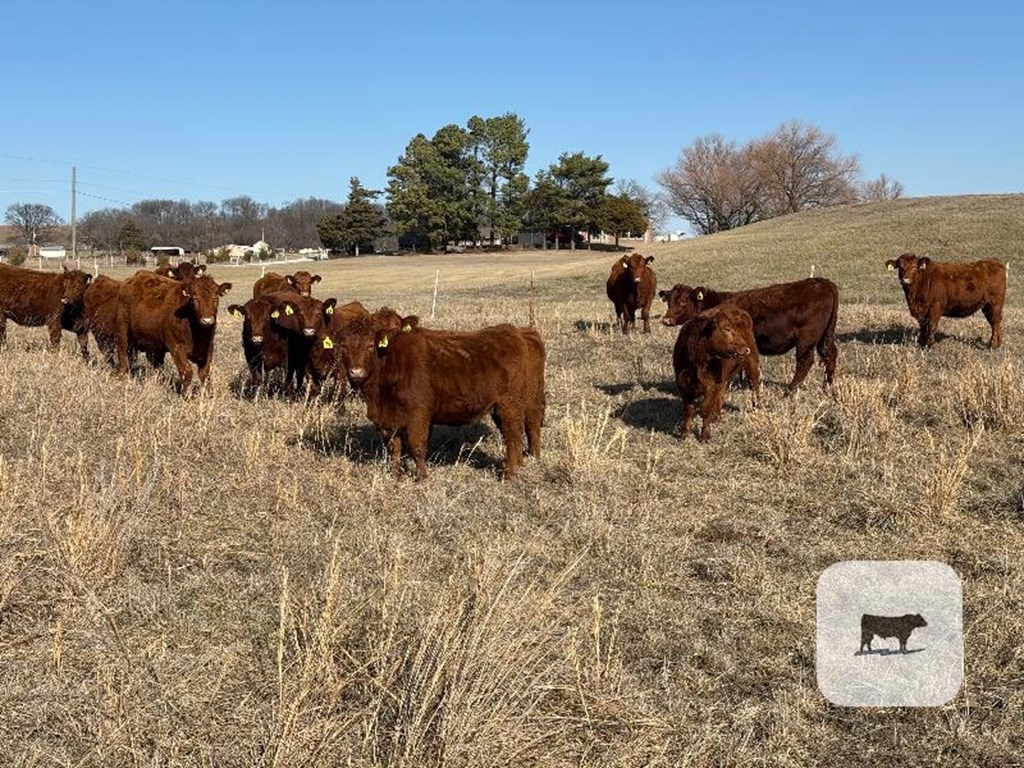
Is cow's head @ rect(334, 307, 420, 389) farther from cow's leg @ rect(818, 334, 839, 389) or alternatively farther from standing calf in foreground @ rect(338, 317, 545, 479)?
cow's leg @ rect(818, 334, 839, 389)

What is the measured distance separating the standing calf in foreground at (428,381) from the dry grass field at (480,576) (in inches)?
16.1

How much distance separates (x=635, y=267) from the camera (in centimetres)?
1680

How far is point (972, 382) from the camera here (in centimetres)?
937

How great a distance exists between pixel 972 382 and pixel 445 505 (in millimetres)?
6396

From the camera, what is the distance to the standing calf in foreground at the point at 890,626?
177 inches

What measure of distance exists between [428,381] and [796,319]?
594 centimetres

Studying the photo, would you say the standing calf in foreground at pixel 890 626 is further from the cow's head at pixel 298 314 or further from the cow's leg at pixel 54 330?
the cow's leg at pixel 54 330

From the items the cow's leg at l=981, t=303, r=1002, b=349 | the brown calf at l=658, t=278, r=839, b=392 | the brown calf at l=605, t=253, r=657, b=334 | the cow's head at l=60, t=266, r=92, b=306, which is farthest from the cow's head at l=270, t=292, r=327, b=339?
the cow's leg at l=981, t=303, r=1002, b=349

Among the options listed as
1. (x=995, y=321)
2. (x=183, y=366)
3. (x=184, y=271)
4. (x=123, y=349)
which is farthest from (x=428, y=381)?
(x=995, y=321)

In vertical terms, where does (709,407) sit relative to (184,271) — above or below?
below

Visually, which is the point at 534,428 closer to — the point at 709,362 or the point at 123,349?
the point at 709,362

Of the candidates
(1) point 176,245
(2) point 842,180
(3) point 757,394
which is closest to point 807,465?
(3) point 757,394

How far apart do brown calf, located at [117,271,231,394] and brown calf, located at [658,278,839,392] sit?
6041 mm

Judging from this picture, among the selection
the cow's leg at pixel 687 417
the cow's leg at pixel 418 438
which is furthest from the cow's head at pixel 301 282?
the cow's leg at pixel 687 417
